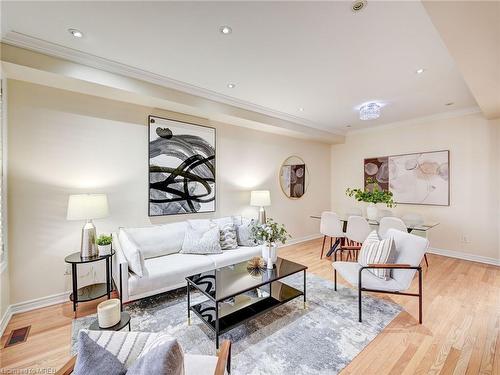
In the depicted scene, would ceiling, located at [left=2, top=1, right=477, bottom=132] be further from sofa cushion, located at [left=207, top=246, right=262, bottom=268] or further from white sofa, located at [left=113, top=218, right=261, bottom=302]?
sofa cushion, located at [left=207, top=246, right=262, bottom=268]

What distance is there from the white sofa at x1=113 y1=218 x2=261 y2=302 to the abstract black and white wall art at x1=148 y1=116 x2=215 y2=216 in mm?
370

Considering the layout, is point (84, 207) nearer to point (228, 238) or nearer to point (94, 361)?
point (228, 238)

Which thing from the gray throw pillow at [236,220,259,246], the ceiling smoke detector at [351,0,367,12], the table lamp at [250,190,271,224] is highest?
the ceiling smoke detector at [351,0,367,12]

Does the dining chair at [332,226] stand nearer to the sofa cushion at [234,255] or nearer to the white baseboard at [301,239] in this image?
the white baseboard at [301,239]

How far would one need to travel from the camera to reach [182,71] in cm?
272

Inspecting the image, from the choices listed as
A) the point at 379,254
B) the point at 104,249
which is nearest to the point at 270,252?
the point at 379,254

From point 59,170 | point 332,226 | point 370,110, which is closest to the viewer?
point 59,170

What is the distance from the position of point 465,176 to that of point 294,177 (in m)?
3.05

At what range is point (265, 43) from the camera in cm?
219

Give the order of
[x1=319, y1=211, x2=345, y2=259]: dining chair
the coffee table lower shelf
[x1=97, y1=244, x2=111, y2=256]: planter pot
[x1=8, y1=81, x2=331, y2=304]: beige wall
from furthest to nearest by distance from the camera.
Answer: [x1=319, y1=211, x2=345, y2=259]: dining chair
[x1=97, y1=244, x2=111, y2=256]: planter pot
[x1=8, y1=81, x2=331, y2=304]: beige wall
the coffee table lower shelf

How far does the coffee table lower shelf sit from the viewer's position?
6.36ft

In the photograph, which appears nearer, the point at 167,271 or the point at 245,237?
the point at 167,271

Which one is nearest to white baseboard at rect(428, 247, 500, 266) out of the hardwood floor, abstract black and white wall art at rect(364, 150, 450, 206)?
abstract black and white wall art at rect(364, 150, 450, 206)

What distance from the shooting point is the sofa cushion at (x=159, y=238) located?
2889 mm
